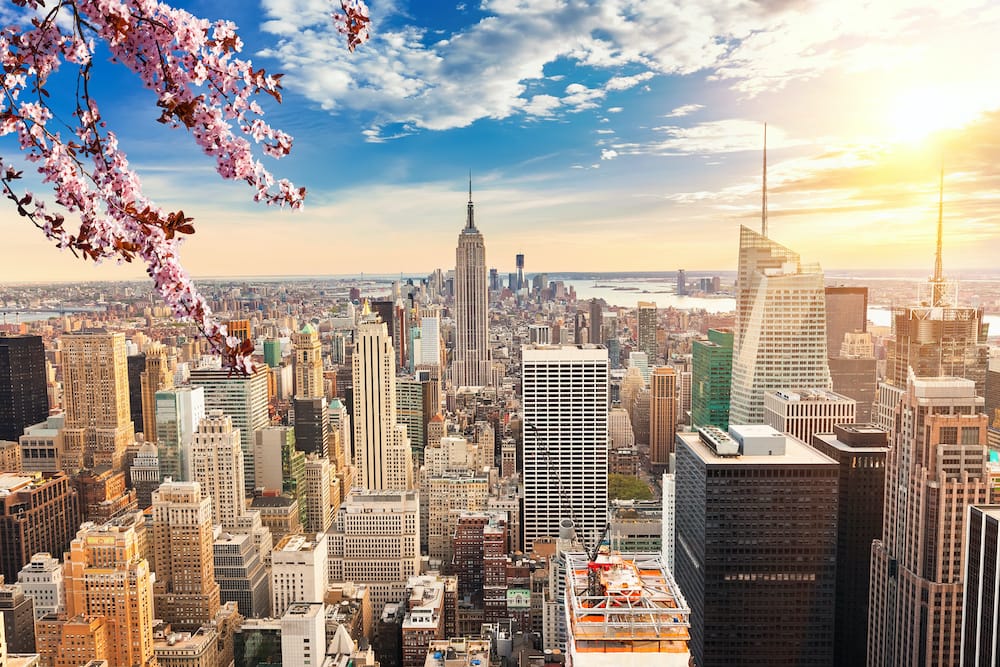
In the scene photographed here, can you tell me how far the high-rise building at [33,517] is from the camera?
10.7 m

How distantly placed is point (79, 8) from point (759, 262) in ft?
43.0

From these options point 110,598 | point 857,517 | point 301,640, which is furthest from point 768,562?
point 110,598

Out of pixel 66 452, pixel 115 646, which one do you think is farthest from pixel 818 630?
pixel 66 452

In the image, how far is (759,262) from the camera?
13133mm

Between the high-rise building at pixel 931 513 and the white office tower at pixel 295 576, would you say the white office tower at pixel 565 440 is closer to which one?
the white office tower at pixel 295 576

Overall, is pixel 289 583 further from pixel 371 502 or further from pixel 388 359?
pixel 388 359

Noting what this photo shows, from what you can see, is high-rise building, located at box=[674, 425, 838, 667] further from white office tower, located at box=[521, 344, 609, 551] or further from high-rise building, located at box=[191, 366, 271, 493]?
high-rise building, located at box=[191, 366, 271, 493]

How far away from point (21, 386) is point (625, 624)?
13730 mm

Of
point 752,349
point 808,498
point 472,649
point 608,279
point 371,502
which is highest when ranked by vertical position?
point 608,279

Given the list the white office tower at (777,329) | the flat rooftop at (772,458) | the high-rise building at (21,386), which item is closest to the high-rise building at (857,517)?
the flat rooftop at (772,458)

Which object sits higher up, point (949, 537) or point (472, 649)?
point (949, 537)

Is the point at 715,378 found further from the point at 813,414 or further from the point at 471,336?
the point at 471,336

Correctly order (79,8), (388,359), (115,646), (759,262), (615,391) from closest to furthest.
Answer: (79,8) < (115,646) < (759,262) < (388,359) < (615,391)

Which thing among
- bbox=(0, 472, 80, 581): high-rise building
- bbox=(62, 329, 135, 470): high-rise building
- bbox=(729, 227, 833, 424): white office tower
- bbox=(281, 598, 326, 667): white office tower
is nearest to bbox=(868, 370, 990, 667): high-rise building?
bbox=(729, 227, 833, 424): white office tower
